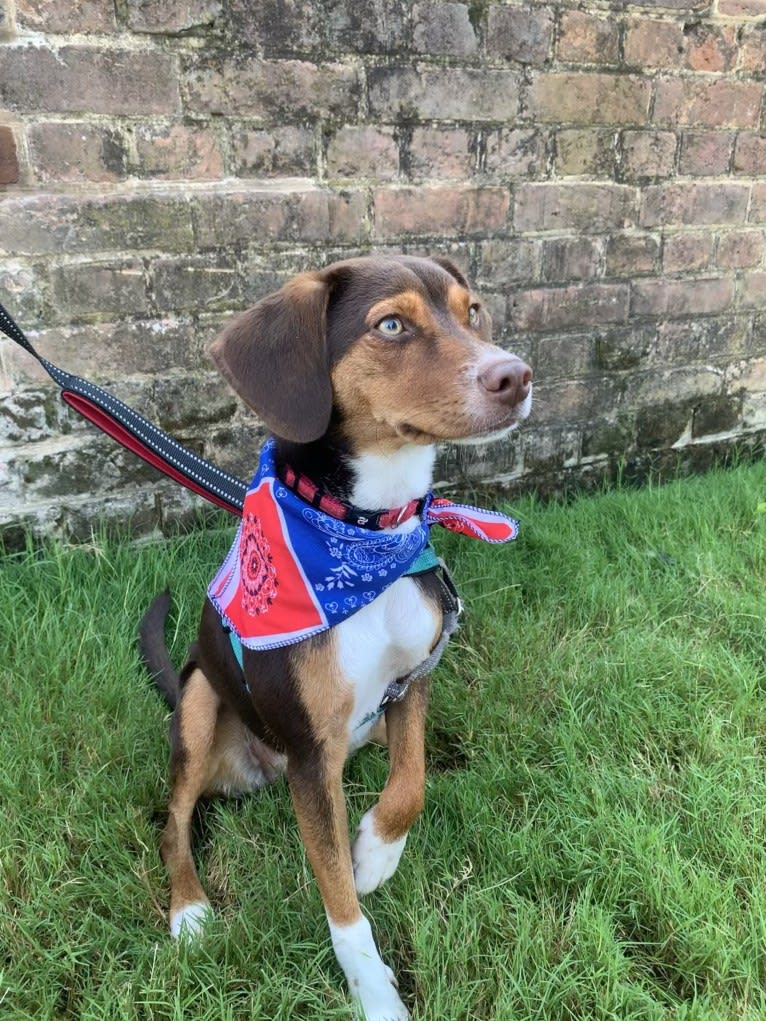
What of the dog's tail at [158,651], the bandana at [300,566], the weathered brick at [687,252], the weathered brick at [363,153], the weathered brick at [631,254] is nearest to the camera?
the bandana at [300,566]

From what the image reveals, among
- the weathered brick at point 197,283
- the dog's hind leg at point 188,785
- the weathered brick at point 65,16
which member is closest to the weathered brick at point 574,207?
the weathered brick at point 197,283

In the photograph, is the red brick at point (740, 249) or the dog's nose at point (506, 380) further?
the red brick at point (740, 249)

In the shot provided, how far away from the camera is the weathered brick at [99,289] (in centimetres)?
262

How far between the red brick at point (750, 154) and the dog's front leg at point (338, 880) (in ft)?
11.7

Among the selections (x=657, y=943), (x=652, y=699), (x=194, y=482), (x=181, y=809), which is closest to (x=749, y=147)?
(x=652, y=699)

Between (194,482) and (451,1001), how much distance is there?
1484mm

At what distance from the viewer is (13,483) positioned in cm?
279

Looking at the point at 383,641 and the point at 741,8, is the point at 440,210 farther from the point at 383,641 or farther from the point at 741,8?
the point at 383,641

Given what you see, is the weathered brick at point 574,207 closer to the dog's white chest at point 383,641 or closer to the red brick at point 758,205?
the red brick at point 758,205

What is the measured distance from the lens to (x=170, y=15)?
2467 millimetres

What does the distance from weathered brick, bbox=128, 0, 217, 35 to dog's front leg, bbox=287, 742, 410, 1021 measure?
2.36 m

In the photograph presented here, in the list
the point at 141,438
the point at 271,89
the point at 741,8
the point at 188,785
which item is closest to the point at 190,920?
the point at 188,785

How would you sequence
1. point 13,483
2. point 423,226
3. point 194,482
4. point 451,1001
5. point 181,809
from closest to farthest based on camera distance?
point 451,1001, point 181,809, point 194,482, point 13,483, point 423,226

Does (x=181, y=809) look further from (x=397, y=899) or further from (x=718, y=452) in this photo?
(x=718, y=452)
